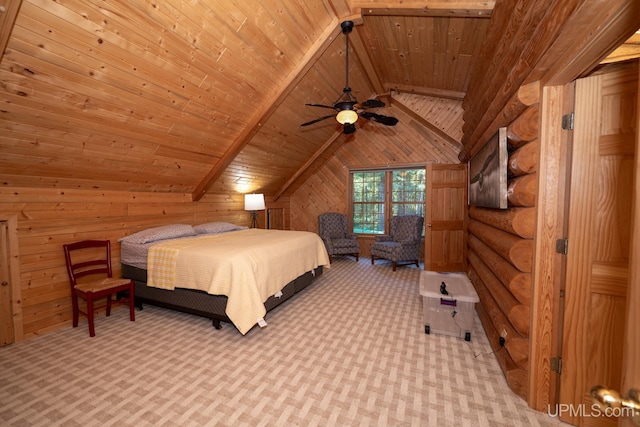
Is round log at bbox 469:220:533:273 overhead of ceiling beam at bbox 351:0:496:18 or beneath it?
beneath

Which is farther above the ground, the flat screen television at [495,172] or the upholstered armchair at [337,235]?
the flat screen television at [495,172]

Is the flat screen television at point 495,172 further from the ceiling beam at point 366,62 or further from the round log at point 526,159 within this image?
the ceiling beam at point 366,62

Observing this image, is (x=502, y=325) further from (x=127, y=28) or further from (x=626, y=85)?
(x=127, y=28)

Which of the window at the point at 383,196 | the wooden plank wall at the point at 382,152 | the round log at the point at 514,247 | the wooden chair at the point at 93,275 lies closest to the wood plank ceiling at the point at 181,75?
the wooden plank wall at the point at 382,152

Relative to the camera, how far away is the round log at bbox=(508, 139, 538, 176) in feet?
6.16

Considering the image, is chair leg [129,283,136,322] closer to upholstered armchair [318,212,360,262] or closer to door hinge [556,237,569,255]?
upholstered armchair [318,212,360,262]

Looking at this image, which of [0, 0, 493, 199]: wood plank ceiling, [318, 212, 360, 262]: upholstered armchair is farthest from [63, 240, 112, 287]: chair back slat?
[318, 212, 360, 262]: upholstered armchair

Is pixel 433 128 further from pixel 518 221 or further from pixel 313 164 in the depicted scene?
pixel 518 221

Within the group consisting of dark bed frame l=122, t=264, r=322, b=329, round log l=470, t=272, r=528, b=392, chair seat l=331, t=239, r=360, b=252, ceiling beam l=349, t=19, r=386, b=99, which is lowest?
round log l=470, t=272, r=528, b=392

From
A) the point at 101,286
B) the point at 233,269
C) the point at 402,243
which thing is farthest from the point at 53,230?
the point at 402,243

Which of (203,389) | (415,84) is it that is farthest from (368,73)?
(203,389)

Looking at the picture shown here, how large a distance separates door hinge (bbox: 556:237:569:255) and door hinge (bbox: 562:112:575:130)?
2.41 ft

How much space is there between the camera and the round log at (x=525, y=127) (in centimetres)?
187

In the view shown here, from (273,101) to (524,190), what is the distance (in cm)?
330
